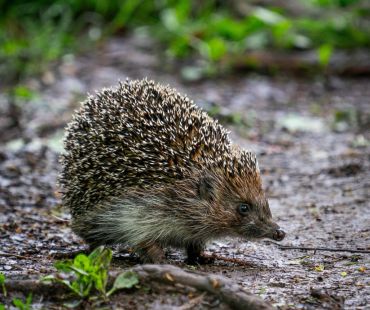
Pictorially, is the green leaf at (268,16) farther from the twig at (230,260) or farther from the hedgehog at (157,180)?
the twig at (230,260)

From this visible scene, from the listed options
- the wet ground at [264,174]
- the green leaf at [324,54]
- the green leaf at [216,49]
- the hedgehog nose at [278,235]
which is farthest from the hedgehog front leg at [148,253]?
the green leaf at [324,54]

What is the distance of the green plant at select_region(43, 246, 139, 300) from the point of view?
4.92 metres

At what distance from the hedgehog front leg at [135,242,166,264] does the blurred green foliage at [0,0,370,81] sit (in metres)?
8.70

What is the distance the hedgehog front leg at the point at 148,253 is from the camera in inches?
254

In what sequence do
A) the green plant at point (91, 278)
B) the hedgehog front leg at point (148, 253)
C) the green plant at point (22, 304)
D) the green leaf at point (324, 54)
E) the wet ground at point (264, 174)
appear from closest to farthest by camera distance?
the green plant at point (22, 304), the green plant at point (91, 278), the wet ground at point (264, 174), the hedgehog front leg at point (148, 253), the green leaf at point (324, 54)

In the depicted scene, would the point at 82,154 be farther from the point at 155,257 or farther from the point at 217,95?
the point at 217,95

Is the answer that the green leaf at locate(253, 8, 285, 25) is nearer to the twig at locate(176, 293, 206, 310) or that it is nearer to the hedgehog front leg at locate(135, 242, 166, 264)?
the hedgehog front leg at locate(135, 242, 166, 264)

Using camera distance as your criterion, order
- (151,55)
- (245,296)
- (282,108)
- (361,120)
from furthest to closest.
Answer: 1. (151,55)
2. (282,108)
3. (361,120)
4. (245,296)

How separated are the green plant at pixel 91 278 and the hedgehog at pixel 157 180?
4.74 ft

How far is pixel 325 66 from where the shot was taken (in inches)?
603

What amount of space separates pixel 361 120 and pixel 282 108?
5.58ft

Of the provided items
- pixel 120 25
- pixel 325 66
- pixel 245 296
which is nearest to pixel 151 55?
pixel 120 25

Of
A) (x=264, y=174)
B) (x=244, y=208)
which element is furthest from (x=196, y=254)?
(x=264, y=174)

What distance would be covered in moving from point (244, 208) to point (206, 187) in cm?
42
